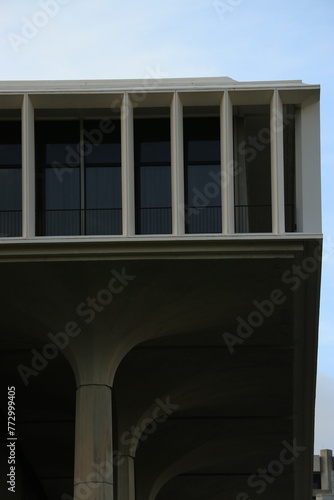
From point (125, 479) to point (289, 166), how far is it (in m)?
11.0

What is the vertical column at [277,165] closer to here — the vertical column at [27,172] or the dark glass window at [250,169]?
the dark glass window at [250,169]

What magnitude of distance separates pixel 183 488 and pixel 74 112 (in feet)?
81.3

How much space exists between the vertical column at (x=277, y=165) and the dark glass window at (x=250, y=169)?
1.21 metres

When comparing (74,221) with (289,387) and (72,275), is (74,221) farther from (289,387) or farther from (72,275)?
(289,387)

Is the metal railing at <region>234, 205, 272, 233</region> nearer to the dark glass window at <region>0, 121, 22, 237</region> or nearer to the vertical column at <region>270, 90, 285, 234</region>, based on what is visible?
the vertical column at <region>270, 90, 285, 234</region>

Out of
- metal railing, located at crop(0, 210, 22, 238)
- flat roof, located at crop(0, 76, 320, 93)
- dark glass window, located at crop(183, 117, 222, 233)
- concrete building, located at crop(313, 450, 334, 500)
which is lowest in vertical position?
metal railing, located at crop(0, 210, 22, 238)

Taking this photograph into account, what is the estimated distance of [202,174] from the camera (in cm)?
3136

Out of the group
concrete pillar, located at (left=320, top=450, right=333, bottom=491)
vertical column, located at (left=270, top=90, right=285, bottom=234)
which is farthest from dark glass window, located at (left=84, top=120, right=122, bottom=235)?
concrete pillar, located at (left=320, top=450, right=333, bottom=491)

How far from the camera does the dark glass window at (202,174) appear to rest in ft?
101

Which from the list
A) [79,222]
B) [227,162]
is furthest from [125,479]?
[227,162]

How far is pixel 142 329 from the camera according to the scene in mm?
31719

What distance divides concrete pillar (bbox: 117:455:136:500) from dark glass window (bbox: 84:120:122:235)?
8.92m

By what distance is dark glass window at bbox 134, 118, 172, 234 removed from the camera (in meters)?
31.3

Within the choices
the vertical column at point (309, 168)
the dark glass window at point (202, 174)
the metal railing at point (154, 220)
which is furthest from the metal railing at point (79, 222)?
the vertical column at point (309, 168)
